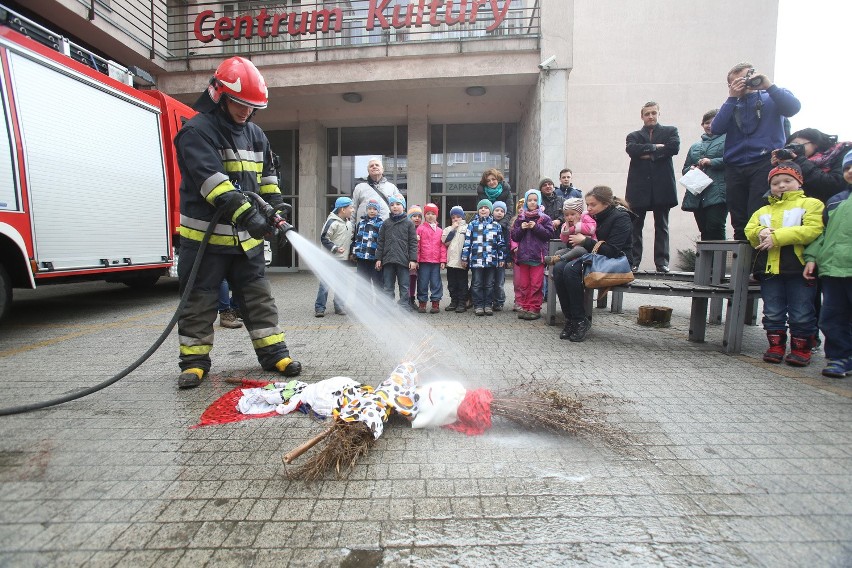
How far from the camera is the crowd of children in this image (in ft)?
13.1

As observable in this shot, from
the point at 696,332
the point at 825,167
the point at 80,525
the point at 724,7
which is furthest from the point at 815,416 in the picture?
the point at 724,7

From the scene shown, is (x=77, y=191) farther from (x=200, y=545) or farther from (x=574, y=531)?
(x=574, y=531)

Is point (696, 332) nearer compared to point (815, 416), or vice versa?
point (815, 416)

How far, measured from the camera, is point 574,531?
1.87 meters

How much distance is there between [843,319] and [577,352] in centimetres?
218

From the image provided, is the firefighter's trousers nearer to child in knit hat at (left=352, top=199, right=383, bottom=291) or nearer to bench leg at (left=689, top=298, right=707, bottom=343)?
child in knit hat at (left=352, top=199, right=383, bottom=291)

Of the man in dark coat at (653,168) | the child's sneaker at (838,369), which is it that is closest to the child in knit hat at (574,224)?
the man in dark coat at (653,168)

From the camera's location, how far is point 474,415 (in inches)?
110

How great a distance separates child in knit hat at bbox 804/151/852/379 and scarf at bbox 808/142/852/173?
674mm

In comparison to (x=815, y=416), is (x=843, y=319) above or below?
above

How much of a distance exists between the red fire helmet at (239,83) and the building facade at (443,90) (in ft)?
29.9

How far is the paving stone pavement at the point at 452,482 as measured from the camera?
1773mm

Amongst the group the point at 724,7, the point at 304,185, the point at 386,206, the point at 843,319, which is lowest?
the point at 843,319

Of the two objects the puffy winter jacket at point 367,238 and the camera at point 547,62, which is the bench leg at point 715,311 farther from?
the camera at point 547,62
